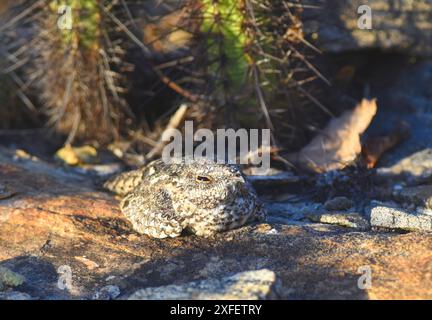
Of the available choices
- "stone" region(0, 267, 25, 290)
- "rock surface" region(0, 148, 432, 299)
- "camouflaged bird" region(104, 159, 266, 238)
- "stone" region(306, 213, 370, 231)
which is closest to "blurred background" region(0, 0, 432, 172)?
"stone" region(306, 213, 370, 231)

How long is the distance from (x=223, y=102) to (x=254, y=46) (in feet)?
1.62

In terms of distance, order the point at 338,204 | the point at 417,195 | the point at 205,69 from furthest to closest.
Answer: the point at 205,69, the point at 417,195, the point at 338,204

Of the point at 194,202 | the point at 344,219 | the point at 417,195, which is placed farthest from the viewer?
the point at 417,195

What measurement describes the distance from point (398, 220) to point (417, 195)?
57 cm

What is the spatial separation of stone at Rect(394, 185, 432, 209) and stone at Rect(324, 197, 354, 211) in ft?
1.24

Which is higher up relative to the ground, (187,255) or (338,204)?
(338,204)

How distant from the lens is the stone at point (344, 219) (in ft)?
12.5

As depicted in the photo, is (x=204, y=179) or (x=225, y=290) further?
(x=204, y=179)

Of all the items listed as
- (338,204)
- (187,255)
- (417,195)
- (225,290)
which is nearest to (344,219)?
(338,204)

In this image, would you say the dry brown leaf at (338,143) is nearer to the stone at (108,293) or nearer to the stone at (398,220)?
the stone at (398,220)

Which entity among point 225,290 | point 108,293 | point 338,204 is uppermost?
point 338,204

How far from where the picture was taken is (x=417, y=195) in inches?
167

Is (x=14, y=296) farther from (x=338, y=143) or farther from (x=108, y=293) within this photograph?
(x=338, y=143)

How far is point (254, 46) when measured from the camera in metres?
4.44
